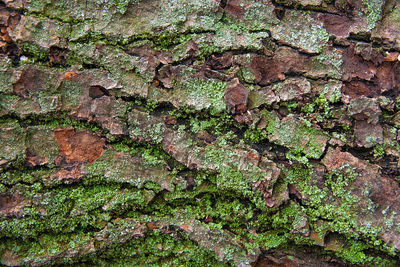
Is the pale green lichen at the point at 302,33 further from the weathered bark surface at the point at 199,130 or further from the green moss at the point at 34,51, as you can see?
the green moss at the point at 34,51

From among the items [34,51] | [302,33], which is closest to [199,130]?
[302,33]

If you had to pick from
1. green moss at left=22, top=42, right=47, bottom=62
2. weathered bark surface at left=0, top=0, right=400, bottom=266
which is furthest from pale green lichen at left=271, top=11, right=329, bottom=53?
green moss at left=22, top=42, right=47, bottom=62

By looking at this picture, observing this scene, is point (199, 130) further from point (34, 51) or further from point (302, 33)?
point (34, 51)

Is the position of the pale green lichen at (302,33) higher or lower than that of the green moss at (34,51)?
higher

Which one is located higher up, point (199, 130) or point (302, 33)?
point (302, 33)

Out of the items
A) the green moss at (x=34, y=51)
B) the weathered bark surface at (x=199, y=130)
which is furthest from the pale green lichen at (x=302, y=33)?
the green moss at (x=34, y=51)

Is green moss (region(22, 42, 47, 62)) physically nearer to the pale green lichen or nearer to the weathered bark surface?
the weathered bark surface

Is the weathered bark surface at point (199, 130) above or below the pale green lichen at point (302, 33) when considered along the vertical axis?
below

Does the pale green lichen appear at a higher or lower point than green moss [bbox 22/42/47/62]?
higher

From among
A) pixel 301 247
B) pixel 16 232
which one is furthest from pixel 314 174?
pixel 16 232
